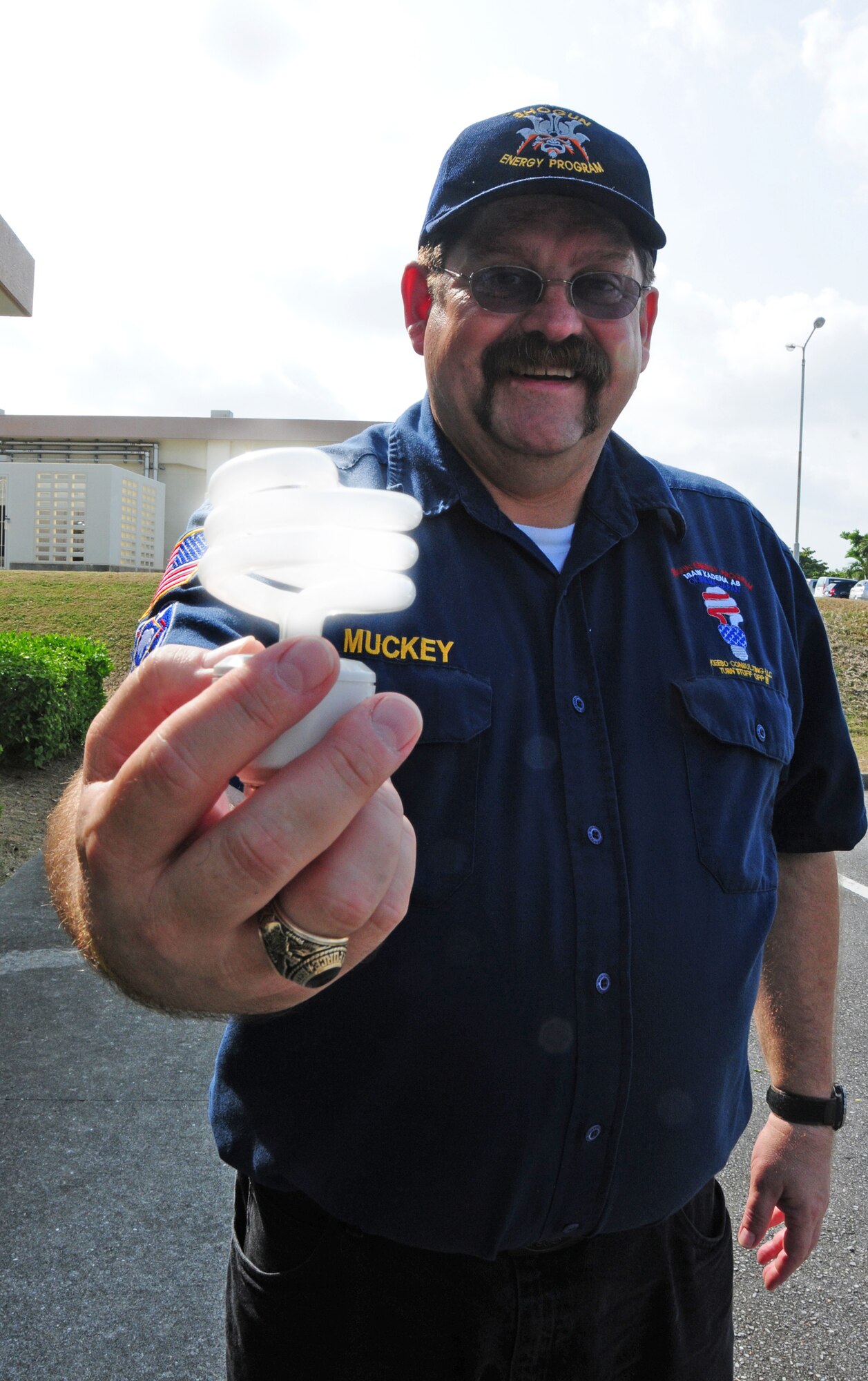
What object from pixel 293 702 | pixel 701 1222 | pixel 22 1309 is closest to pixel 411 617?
pixel 293 702

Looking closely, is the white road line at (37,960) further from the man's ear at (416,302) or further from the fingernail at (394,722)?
the fingernail at (394,722)

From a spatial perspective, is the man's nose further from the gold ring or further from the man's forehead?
the gold ring

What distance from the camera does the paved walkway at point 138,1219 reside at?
Result: 9.23 feet

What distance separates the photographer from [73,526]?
22.8 meters

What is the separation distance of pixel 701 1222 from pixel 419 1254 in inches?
23.1

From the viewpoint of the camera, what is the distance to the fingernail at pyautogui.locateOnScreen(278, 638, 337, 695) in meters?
0.77

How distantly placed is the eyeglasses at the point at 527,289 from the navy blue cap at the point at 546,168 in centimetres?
14

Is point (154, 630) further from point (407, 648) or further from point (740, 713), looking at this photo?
point (740, 713)

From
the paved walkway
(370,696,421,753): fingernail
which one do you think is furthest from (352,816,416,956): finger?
the paved walkway

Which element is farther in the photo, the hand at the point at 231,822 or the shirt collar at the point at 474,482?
the shirt collar at the point at 474,482

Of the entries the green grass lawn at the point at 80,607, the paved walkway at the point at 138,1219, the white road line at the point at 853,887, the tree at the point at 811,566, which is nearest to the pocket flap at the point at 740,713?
the paved walkway at the point at 138,1219

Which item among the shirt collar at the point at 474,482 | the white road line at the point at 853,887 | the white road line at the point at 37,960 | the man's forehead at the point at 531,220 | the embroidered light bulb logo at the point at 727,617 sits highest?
the man's forehead at the point at 531,220

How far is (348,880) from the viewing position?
2.77 feet

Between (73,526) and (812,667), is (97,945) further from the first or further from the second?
(73,526)
